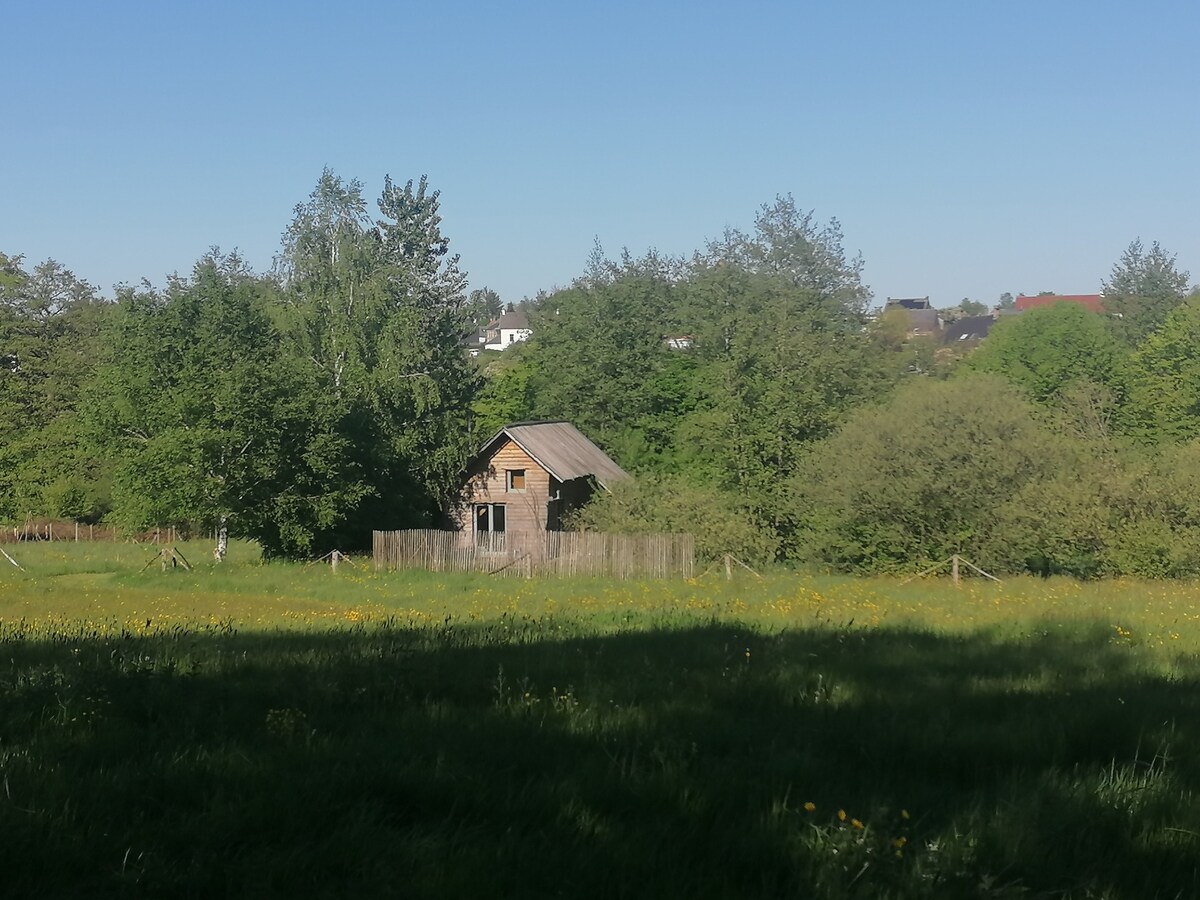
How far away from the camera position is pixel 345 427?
42594mm

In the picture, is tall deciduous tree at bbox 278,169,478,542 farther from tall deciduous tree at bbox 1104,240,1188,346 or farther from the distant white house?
the distant white house

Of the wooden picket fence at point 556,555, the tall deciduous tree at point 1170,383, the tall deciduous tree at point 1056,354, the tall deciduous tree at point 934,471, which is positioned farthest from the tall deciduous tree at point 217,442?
the tall deciduous tree at point 1170,383

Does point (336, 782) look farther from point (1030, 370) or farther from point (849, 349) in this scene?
point (1030, 370)

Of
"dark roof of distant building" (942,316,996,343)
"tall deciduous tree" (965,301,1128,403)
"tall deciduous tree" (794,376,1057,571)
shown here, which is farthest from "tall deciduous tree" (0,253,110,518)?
"dark roof of distant building" (942,316,996,343)

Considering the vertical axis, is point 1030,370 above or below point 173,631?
above

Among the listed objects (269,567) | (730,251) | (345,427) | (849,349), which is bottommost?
(269,567)

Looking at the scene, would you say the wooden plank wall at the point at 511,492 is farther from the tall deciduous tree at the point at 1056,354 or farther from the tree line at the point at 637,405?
the tall deciduous tree at the point at 1056,354

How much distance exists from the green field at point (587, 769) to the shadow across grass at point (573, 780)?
0.02 meters

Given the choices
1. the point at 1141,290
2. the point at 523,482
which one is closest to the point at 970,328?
the point at 1141,290

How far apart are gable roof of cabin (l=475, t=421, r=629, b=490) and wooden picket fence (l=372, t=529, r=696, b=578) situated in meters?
6.58

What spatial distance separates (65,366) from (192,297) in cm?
1766

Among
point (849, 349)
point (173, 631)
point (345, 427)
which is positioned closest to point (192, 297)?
point (345, 427)

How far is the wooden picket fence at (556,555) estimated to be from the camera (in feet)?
110

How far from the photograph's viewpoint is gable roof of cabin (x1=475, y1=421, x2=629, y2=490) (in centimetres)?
4466
